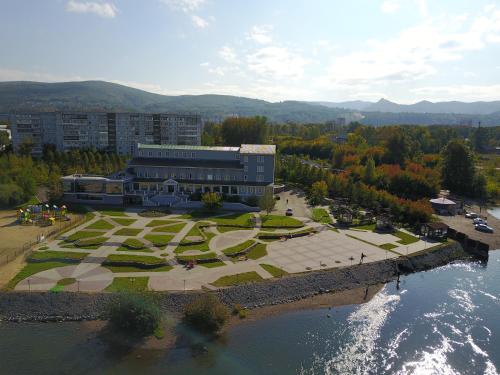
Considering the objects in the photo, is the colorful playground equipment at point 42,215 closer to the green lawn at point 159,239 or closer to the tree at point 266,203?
the green lawn at point 159,239

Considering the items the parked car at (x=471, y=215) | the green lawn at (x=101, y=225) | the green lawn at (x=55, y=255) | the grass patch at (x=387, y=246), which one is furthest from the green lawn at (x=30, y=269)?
the parked car at (x=471, y=215)

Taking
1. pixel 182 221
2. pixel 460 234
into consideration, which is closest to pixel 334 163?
pixel 460 234

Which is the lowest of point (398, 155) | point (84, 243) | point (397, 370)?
point (397, 370)

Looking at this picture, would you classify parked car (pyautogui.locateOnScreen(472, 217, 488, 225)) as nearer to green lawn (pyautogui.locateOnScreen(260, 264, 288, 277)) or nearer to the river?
the river

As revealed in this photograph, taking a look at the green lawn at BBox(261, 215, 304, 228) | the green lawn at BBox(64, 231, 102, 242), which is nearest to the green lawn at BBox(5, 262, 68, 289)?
the green lawn at BBox(64, 231, 102, 242)

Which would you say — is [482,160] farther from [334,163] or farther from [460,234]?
[460,234]

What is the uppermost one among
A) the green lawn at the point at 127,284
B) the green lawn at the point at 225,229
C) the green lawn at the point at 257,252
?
the green lawn at the point at 225,229

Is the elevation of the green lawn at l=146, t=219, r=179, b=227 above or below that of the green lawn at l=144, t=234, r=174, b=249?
above
